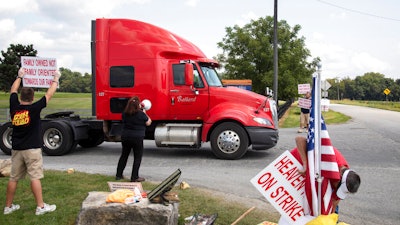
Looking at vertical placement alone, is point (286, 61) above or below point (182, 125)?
above

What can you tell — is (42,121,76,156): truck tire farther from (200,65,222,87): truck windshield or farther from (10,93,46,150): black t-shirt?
(10,93,46,150): black t-shirt

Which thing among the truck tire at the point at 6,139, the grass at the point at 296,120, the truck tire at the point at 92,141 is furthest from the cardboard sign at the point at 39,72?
the grass at the point at 296,120

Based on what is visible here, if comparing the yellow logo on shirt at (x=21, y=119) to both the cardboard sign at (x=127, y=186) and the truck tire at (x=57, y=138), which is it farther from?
the truck tire at (x=57, y=138)

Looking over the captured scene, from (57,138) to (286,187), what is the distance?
8.20 meters

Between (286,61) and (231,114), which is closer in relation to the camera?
(231,114)

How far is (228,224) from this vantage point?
477 cm

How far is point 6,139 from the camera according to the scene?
35.4ft

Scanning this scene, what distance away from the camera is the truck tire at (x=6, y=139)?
10.7 meters

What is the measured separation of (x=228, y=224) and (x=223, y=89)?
5551mm

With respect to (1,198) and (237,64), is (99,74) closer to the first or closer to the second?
(1,198)

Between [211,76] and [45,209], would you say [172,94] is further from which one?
[45,209]

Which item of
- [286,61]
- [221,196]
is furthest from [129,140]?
[286,61]

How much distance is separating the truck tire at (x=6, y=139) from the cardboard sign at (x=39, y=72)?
4.17 metres

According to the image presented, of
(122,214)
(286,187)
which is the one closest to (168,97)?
(122,214)
